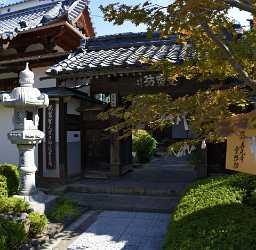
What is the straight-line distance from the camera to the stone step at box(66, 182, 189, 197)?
10.4 metres

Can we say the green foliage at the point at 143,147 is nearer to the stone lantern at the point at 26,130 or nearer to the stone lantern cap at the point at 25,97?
the stone lantern at the point at 26,130

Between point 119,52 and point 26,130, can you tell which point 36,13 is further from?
point 26,130

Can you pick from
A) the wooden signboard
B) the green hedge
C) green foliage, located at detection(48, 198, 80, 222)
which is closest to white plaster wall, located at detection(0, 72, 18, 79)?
green foliage, located at detection(48, 198, 80, 222)

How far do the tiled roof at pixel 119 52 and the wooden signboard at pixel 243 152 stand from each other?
→ 6420mm

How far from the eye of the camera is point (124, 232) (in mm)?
7387

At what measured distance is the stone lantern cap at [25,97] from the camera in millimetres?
7961

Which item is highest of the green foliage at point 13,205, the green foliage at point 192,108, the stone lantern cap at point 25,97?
the stone lantern cap at point 25,97

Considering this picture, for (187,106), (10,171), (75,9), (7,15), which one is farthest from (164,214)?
(7,15)

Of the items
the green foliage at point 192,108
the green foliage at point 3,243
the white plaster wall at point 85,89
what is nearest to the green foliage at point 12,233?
the green foliage at point 3,243

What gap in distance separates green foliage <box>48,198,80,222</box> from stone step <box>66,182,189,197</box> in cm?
217

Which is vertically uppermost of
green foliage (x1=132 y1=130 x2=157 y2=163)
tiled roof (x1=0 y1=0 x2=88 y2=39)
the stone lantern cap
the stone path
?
tiled roof (x1=0 y1=0 x2=88 y2=39)

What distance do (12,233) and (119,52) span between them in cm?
804

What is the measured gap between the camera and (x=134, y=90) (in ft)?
38.8

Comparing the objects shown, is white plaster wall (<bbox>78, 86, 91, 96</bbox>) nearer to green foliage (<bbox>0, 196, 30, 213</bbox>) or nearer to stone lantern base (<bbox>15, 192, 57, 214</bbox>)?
stone lantern base (<bbox>15, 192, 57, 214</bbox>)
